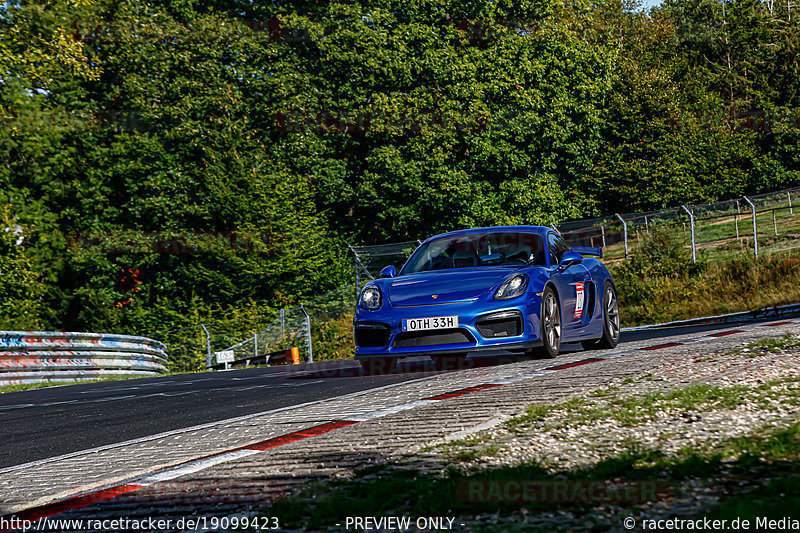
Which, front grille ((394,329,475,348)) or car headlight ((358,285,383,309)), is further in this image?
car headlight ((358,285,383,309))

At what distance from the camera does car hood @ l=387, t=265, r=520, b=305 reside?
30.5ft

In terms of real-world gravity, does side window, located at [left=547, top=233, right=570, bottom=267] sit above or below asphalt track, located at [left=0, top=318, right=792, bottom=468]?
above

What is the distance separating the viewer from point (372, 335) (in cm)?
952

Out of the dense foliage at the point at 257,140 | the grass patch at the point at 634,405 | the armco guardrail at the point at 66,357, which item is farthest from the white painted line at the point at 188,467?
the dense foliage at the point at 257,140

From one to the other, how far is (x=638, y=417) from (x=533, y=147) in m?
33.5

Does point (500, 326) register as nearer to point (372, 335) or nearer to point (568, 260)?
point (372, 335)

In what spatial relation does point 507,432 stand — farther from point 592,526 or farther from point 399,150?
point 399,150

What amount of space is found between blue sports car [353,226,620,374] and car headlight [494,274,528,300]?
0.4 inches

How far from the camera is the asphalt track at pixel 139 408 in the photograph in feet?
22.8

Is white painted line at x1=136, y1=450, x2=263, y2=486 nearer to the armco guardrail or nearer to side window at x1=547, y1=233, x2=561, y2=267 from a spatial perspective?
side window at x1=547, y1=233, x2=561, y2=267

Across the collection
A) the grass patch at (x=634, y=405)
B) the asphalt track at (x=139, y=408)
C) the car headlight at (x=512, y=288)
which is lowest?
the asphalt track at (x=139, y=408)

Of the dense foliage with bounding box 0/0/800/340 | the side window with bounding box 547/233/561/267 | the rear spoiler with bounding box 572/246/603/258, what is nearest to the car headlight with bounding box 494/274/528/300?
the side window with bounding box 547/233/561/267

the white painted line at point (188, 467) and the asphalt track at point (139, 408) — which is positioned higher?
the white painted line at point (188, 467)

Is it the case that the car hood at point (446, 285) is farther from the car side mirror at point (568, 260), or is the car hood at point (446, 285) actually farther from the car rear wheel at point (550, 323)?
the car side mirror at point (568, 260)
